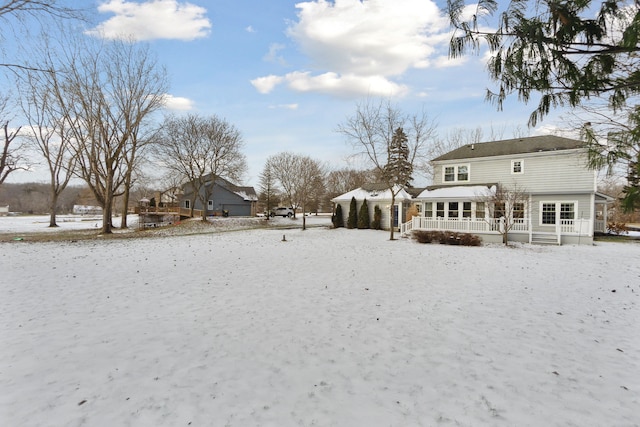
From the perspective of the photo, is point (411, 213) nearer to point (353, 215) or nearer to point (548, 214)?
point (353, 215)

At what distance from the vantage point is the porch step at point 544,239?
624 inches

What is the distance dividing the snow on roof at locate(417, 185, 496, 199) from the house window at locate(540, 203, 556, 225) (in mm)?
2923

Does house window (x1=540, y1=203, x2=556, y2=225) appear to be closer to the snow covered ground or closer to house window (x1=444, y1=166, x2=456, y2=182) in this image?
house window (x1=444, y1=166, x2=456, y2=182)

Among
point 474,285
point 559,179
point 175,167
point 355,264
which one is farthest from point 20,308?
point 175,167

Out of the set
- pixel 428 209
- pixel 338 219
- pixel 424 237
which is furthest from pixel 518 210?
pixel 338 219

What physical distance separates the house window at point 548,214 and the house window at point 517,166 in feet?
7.94

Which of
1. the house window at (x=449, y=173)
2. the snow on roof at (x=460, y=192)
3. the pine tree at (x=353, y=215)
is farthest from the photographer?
the pine tree at (x=353, y=215)

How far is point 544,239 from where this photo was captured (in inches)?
635

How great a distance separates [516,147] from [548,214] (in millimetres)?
4615

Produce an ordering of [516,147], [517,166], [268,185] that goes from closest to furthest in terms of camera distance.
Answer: [517,166]
[516,147]
[268,185]

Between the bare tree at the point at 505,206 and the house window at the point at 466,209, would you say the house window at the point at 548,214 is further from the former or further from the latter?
the house window at the point at 466,209

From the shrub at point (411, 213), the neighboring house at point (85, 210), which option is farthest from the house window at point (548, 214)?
the neighboring house at point (85, 210)

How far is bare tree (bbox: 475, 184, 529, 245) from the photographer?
1520cm

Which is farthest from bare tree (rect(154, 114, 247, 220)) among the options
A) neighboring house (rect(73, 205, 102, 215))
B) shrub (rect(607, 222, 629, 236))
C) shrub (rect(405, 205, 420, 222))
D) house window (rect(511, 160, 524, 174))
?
neighboring house (rect(73, 205, 102, 215))
